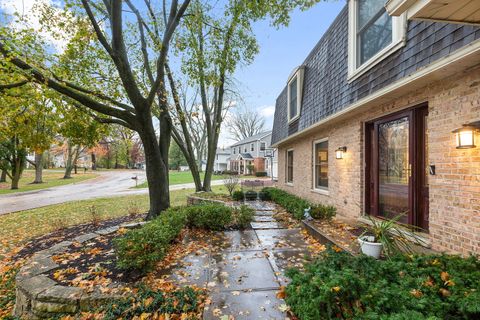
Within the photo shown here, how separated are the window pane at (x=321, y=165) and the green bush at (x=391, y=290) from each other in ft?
15.3

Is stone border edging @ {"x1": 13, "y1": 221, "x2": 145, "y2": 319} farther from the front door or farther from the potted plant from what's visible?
the front door

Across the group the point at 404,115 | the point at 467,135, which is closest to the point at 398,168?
the point at 404,115

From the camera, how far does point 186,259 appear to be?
4.00m

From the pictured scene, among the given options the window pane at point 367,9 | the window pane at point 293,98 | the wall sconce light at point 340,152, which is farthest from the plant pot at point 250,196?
the window pane at point 367,9

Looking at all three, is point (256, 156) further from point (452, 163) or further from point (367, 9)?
point (452, 163)

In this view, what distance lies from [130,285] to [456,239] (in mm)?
4629

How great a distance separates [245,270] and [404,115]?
13.3 feet

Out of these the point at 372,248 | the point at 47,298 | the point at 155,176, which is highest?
the point at 155,176

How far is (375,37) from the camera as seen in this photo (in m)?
4.82

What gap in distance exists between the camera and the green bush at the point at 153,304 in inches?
101

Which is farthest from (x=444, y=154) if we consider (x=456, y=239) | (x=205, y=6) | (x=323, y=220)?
(x=205, y=6)

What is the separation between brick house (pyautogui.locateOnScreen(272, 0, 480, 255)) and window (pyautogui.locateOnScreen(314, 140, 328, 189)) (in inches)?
1.4

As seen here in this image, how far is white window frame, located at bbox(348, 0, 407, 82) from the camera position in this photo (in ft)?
12.8

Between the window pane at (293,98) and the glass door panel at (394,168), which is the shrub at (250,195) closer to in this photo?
the window pane at (293,98)
